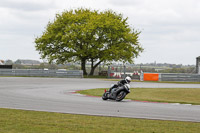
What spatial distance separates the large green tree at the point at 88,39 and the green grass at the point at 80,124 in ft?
124

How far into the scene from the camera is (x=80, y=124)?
9773 millimetres

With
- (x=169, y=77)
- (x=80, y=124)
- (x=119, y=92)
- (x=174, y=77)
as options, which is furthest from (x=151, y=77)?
(x=80, y=124)

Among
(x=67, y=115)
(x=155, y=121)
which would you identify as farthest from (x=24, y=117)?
(x=155, y=121)

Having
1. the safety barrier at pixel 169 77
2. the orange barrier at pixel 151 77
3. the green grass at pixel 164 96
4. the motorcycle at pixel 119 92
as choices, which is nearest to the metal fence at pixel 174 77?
the safety barrier at pixel 169 77

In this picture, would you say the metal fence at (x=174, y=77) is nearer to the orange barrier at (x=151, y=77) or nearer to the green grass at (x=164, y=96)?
the orange barrier at (x=151, y=77)

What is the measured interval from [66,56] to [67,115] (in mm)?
40252

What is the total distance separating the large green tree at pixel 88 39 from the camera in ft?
162

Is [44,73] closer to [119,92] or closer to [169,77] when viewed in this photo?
A: [169,77]

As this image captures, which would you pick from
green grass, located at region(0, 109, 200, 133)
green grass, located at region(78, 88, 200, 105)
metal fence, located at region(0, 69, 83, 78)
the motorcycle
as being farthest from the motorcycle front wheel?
metal fence, located at region(0, 69, 83, 78)

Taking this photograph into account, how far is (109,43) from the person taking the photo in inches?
2029

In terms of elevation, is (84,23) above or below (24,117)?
above

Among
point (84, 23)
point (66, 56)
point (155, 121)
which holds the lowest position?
point (155, 121)

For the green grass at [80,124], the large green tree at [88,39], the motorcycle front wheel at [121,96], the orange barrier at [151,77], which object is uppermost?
the large green tree at [88,39]

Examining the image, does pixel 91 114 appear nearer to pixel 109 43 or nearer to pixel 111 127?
pixel 111 127
